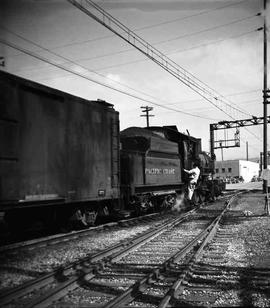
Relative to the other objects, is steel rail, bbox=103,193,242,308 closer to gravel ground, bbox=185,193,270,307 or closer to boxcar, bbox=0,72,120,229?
gravel ground, bbox=185,193,270,307

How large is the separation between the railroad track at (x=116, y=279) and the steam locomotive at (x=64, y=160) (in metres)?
1.95

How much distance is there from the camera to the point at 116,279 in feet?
19.8

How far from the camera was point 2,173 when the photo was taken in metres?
7.30

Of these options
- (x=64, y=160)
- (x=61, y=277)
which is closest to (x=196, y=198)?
(x=64, y=160)

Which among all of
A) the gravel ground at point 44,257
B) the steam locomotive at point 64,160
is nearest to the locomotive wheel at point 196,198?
the steam locomotive at point 64,160

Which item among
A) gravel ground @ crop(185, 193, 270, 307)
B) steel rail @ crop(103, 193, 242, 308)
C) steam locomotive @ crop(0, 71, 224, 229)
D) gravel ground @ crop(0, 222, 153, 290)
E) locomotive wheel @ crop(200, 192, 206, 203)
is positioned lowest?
gravel ground @ crop(185, 193, 270, 307)

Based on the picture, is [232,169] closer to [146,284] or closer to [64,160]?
[64,160]

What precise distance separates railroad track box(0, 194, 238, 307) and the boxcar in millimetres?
1923

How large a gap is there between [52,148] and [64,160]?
1.86 ft

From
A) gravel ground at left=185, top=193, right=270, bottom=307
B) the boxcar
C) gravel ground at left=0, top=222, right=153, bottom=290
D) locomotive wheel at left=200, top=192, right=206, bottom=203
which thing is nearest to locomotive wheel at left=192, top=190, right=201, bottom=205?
locomotive wheel at left=200, top=192, right=206, bottom=203

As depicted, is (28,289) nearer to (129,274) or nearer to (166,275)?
(129,274)

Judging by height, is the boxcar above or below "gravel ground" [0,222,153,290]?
above

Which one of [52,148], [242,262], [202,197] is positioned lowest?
[242,262]

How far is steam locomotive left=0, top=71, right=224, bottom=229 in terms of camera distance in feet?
25.1
